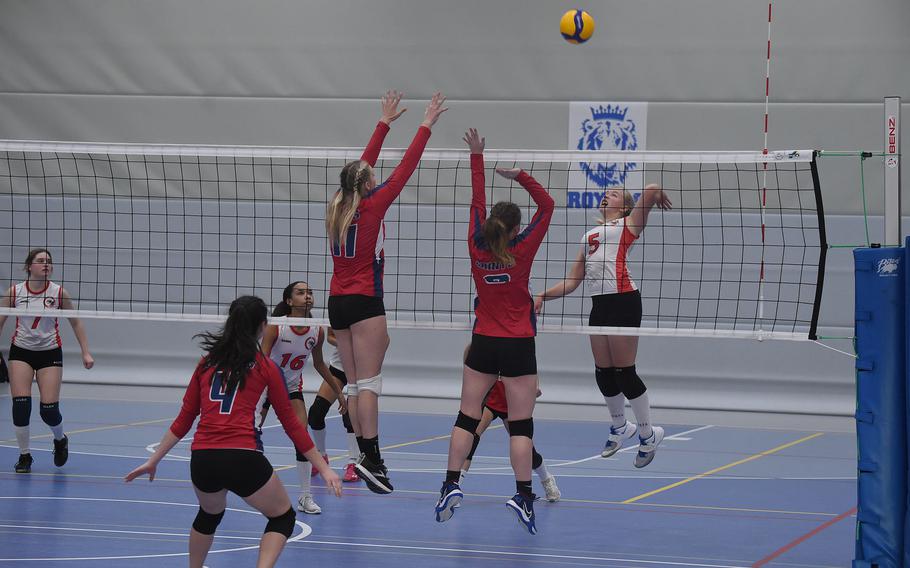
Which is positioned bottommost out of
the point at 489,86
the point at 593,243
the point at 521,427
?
the point at 521,427

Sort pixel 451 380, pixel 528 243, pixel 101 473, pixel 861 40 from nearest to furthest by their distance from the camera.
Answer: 1. pixel 528 243
2. pixel 101 473
3. pixel 861 40
4. pixel 451 380

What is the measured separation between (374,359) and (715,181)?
7.51 meters

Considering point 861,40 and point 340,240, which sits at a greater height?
point 861,40

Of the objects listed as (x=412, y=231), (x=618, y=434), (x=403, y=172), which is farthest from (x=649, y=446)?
(x=412, y=231)

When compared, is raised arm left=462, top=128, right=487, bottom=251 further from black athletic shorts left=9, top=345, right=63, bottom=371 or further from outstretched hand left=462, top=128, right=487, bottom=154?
black athletic shorts left=9, top=345, right=63, bottom=371

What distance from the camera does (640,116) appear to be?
13078 mm

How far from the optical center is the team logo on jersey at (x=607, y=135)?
42.9ft

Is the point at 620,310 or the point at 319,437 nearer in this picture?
the point at 620,310

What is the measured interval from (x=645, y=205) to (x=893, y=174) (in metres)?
2.01

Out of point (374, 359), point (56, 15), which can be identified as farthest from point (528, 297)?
point (56, 15)

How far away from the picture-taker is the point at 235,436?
4953 millimetres

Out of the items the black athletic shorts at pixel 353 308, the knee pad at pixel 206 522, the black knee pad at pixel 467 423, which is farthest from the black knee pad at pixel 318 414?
the knee pad at pixel 206 522

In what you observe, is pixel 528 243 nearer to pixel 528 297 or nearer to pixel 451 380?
pixel 528 297

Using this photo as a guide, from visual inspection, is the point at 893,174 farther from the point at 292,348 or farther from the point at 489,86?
the point at 489,86
